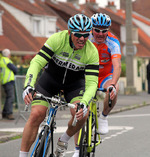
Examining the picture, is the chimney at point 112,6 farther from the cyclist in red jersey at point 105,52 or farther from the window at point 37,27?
the cyclist in red jersey at point 105,52

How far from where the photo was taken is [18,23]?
3925cm

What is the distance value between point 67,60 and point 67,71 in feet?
0.47

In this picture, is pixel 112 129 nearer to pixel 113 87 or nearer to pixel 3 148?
pixel 3 148

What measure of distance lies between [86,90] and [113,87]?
63 cm

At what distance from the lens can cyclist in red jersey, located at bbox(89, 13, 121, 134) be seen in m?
6.89

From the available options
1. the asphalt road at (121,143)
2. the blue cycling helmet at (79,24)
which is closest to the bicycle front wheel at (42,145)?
the blue cycling helmet at (79,24)

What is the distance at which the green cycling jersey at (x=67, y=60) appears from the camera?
5852 mm

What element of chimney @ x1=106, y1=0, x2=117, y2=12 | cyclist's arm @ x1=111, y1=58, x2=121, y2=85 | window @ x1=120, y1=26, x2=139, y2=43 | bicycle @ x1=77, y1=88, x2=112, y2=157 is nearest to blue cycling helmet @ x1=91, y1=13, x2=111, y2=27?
cyclist's arm @ x1=111, y1=58, x2=121, y2=85

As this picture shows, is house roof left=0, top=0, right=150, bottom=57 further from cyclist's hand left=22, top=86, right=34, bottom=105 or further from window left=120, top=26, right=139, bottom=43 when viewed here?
cyclist's hand left=22, top=86, right=34, bottom=105

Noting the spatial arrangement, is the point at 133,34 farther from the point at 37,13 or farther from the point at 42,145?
the point at 42,145

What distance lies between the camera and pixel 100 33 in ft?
23.0

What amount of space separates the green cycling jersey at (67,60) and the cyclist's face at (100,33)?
2.88ft

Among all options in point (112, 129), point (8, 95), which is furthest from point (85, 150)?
point (8, 95)

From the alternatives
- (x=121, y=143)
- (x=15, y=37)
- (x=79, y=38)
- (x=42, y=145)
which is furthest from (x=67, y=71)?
(x=15, y=37)
